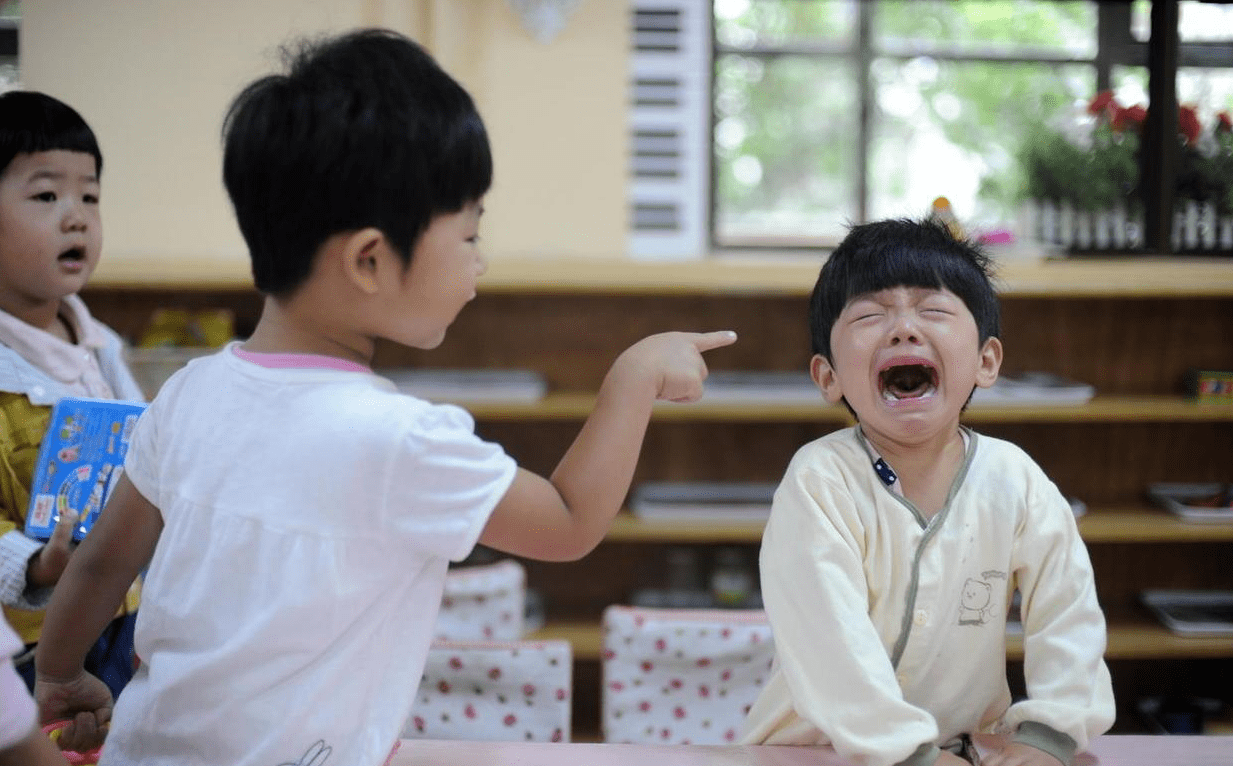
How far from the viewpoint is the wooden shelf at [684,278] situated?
2.93 meters

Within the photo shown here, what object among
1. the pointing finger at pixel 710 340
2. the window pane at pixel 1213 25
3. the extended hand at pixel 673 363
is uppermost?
the window pane at pixel 1213 25

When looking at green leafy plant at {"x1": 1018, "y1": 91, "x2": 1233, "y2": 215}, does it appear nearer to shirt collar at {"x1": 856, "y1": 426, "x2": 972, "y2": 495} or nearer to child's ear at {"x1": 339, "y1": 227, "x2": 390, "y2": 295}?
shirt collar at {"x1": 856, "y1": 426, "x2": 972, "y2": 495}

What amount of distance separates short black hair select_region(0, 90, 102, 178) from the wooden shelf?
5.17 ft

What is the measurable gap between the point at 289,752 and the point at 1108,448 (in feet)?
9.91

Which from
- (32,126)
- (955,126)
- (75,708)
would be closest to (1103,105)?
(955,126)

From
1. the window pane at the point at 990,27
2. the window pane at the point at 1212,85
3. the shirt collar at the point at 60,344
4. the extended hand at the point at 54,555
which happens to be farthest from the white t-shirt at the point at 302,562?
the window pane at the point at 990,27

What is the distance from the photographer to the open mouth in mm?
1104

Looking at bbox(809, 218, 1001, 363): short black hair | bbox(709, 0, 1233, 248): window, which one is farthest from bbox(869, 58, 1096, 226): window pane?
bbox(809, 218, 1001, 363): short black hair

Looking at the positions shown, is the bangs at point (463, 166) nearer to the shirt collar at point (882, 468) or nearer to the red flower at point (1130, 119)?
the shirt collar at point (882, 468)

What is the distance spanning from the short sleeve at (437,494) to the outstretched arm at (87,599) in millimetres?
293

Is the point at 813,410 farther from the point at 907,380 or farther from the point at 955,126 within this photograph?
the point at 955,126

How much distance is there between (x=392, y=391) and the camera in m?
0.93

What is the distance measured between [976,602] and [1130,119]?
2.72 metres

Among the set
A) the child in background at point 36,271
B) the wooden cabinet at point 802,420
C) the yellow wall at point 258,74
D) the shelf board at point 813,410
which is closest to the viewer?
the child in background at point 36,271
